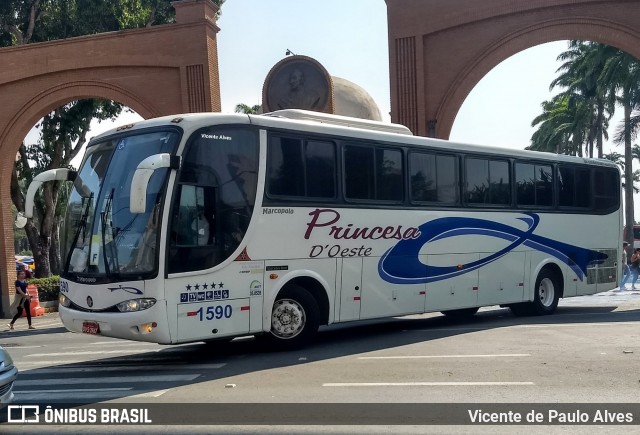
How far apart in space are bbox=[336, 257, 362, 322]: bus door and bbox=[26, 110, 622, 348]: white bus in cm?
3

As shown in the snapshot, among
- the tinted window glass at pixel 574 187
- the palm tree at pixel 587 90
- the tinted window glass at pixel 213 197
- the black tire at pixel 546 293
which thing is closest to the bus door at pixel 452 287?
the black tire at pixel 546 293

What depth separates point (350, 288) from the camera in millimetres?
12938

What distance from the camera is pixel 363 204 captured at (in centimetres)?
1324

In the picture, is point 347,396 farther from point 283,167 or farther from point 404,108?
point 404,108

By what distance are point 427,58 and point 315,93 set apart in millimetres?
3625

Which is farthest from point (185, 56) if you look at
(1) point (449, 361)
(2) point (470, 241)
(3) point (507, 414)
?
(3) point (507, 414)

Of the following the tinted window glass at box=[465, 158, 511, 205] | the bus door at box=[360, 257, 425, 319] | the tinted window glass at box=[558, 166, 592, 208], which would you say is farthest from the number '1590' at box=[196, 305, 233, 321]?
the tinted window glass at box=[558, 166, 592, 208]

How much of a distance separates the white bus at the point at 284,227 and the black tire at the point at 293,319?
22mm

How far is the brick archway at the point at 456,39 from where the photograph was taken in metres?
21.5

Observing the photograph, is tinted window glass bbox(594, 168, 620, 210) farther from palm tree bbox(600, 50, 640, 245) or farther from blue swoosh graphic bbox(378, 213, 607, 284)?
palm tree bbox(600, 50, 640, 245)

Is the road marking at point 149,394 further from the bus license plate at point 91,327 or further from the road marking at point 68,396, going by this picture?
the bus license plate at point 91,327

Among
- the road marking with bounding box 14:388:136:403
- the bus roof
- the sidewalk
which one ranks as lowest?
the sidewalk

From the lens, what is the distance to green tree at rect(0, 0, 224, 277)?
1346 inches

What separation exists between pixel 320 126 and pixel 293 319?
323cm
